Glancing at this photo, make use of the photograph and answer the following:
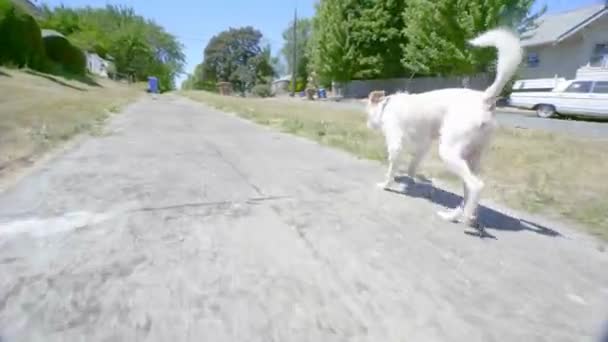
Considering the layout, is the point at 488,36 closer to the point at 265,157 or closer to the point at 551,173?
the point at 551,173

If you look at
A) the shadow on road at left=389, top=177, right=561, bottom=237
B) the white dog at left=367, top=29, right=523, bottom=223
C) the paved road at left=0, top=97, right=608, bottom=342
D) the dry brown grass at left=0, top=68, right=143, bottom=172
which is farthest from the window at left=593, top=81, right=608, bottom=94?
the dry brown grass at left=0, top=68, right=143, bottom=172

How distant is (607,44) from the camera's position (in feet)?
75.9

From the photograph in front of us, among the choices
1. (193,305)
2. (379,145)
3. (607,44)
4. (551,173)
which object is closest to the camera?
(193,305)

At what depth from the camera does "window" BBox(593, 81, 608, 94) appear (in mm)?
14961

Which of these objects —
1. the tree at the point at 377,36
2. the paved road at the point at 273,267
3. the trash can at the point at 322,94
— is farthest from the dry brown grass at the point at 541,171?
the trash can at the point at 322,94

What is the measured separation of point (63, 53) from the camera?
86.8 feet

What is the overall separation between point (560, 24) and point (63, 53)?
118 feet

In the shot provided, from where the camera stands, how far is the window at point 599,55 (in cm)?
2311

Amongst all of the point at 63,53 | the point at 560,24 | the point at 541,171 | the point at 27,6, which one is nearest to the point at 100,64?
the point at 27,6

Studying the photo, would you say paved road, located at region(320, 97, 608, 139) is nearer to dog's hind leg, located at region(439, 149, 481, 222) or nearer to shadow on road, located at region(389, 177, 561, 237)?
shadow on road, located at region(389, 177, 561, 237)

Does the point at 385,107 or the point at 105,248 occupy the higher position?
the point at 385,107

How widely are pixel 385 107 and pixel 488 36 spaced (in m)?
1.40

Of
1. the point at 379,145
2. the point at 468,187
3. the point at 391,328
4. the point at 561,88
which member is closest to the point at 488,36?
the point at 468,187

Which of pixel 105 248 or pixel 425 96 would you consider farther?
pixel 425 96
